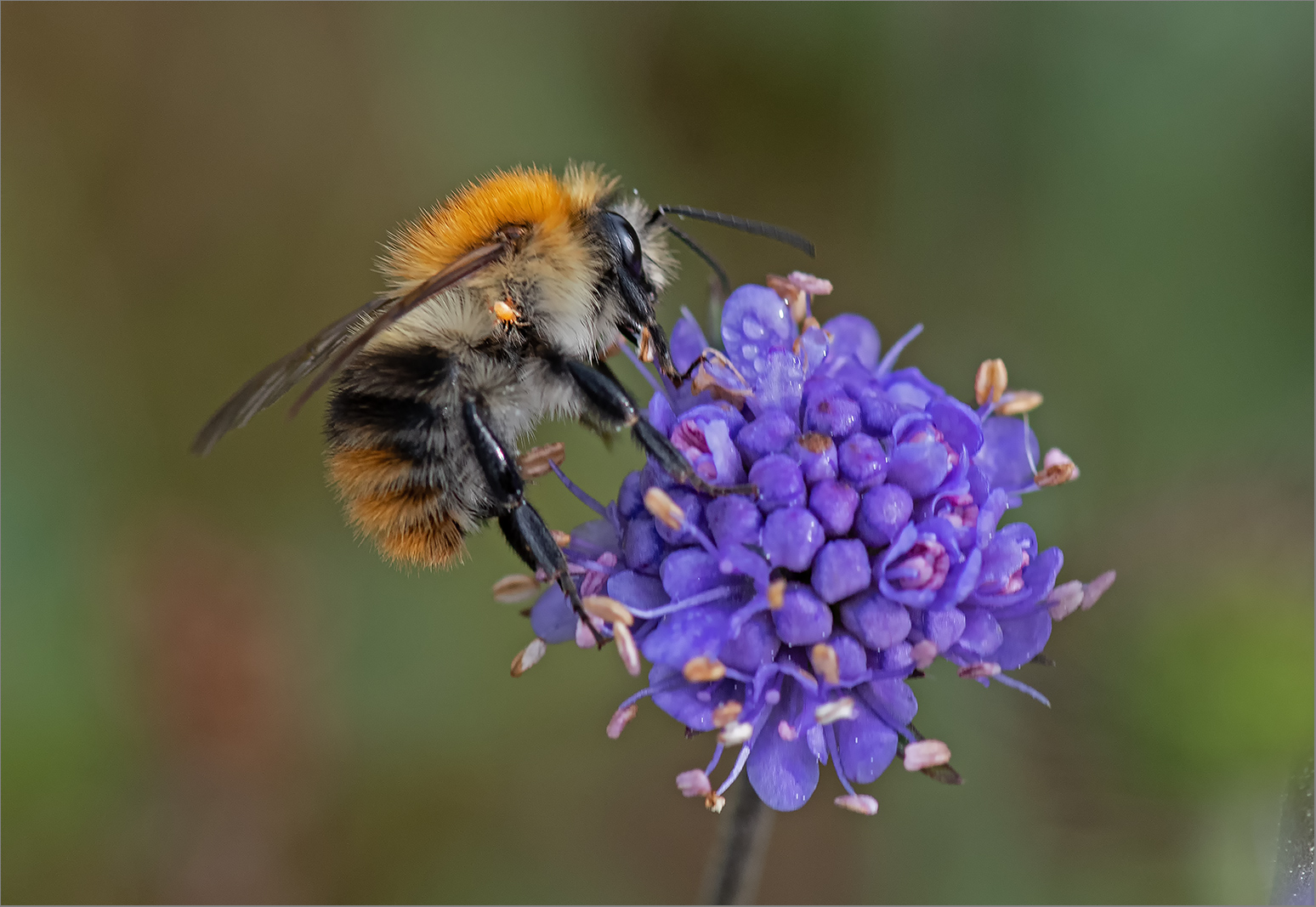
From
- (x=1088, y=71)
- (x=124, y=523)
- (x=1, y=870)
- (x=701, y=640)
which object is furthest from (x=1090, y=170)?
(x=1, y=870)

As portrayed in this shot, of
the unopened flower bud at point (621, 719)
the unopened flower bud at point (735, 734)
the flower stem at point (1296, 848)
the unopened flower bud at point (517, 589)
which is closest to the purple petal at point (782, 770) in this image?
the unopened flower bud at point (735, 734)

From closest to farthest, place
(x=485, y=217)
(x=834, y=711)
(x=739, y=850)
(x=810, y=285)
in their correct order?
(x=834, y=711) < (x=485, y=217) < (x=810, y=285) < (x=739, y=850)

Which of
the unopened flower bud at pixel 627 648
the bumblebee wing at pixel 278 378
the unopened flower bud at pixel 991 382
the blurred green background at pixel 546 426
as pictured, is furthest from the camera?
the blurred green background at pixel 546 426

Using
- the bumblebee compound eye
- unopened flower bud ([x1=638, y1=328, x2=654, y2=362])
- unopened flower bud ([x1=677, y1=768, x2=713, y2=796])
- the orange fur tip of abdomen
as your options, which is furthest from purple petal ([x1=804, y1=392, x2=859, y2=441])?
the orange fur tip of abdomen

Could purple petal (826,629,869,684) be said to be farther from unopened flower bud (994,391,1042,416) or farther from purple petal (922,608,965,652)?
unopened flower bud (994,391,1042,416)

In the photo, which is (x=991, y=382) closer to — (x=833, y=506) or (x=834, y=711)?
(x=833, y=506)

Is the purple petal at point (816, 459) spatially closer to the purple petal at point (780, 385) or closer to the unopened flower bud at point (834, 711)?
the purple petal at point (780, 385)

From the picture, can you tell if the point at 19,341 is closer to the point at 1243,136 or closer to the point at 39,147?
the point at 39,147

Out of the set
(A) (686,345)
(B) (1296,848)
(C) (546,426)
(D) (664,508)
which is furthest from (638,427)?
(C) (546,426)
